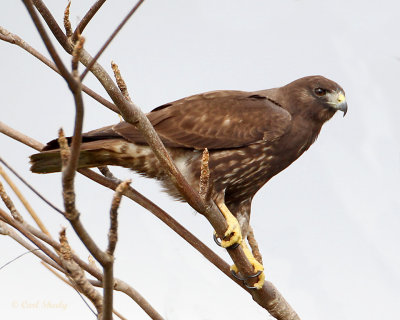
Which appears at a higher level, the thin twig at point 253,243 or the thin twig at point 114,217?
the thin twig at point 253,243

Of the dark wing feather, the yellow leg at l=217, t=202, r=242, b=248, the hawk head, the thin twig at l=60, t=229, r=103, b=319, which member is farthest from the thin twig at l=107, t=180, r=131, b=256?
the hawk head

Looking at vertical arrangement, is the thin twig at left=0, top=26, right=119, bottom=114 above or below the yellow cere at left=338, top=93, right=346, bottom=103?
below

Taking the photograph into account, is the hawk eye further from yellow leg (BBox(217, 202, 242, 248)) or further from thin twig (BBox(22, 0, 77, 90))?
thin twig (BBox(22, 0, 77, 90))

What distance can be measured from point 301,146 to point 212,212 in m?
1.96

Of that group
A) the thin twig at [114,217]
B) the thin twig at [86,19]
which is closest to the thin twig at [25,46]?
the thin twig at [86,19]

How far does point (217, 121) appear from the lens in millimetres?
4426

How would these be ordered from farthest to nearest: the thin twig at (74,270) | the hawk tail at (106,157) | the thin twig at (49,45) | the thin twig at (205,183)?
the hawk tail at (106,157) < the thin twig at (205,183) < the thin twig at (74,270) < the thin twig at (49,45)

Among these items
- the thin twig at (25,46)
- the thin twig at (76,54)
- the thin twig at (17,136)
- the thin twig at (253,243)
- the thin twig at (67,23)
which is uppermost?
the thin twig at (25,46)

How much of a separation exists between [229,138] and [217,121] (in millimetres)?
156

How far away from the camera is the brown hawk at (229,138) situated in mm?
4043

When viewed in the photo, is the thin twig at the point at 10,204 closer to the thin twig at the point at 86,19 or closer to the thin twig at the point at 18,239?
the thin twig at the point at 18,239

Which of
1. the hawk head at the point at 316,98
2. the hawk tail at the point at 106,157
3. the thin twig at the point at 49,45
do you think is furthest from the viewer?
the hawk head at the point at 316,98

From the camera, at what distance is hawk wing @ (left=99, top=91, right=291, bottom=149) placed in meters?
4.28

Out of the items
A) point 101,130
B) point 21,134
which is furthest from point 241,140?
point 21,134
